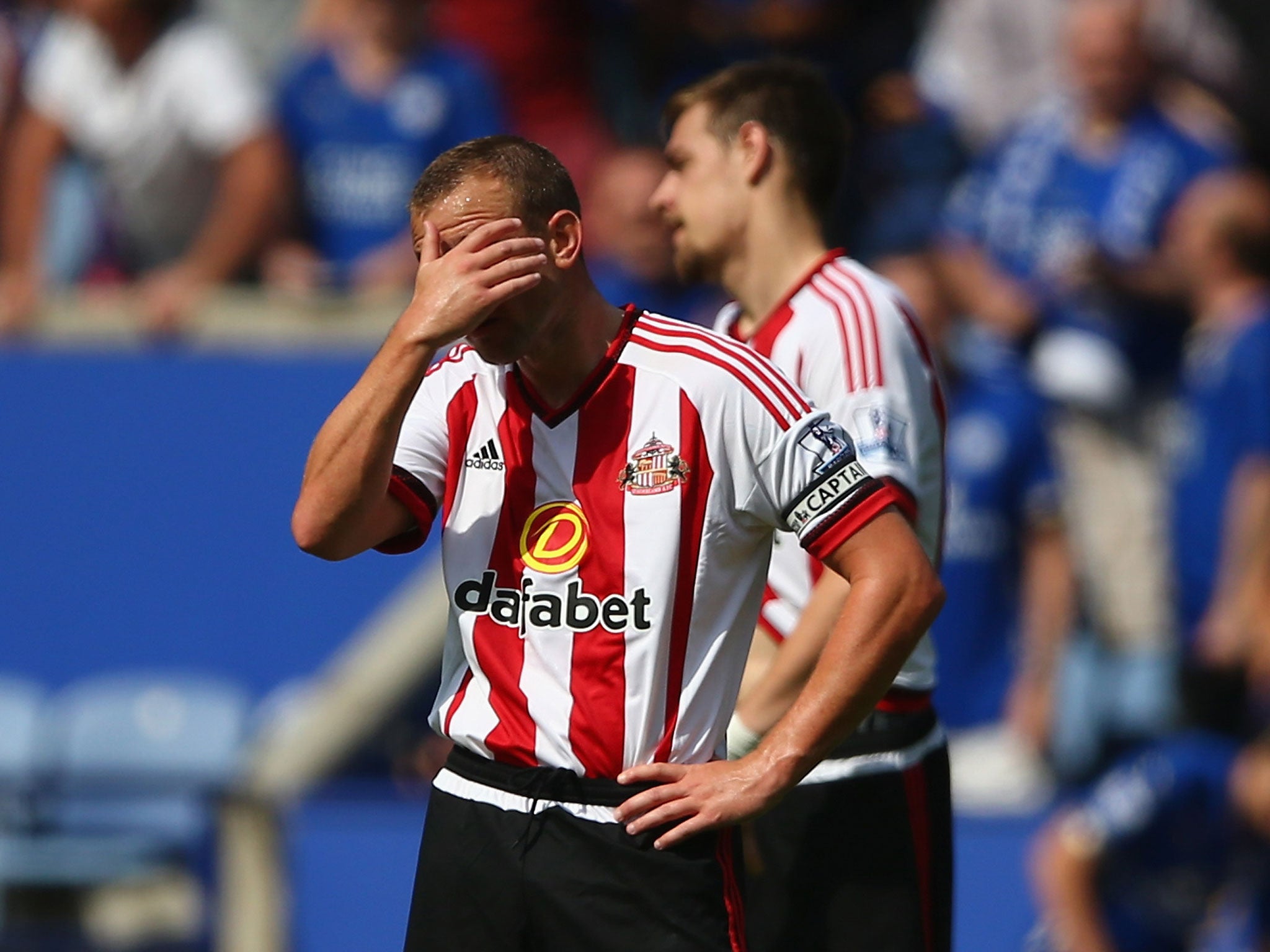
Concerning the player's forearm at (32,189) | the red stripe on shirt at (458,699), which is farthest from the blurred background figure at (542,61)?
the red stripe on shirt at (458,699)

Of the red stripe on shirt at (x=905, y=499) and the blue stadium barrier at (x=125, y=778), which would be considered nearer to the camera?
the red stripe on shirt at (x=905, y=499)

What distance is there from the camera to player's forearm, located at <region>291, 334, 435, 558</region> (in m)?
2.68

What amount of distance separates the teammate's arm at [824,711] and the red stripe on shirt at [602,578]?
9 centimetres

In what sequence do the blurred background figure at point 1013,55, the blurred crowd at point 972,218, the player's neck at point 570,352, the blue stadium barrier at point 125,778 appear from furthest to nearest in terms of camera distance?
the blurred background figure at point 1013,55, the blurred crowd at point 972,218, the blue stadium barrier at point 125,778, the player's neck at point 570,352

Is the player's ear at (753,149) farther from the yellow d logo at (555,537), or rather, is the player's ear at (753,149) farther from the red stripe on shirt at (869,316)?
the yellow d logo at (555,537)

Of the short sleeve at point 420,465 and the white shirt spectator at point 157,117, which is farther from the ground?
the white shirt spectator at point 157,117

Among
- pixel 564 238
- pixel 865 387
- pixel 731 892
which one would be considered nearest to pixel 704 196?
pixel 865 387

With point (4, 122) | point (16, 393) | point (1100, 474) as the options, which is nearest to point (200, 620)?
point (16, 393)

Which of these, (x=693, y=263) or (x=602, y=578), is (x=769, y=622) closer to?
(x=693, y=263)

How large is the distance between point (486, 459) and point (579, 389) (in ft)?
0.63

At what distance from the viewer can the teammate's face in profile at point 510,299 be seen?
273 cm

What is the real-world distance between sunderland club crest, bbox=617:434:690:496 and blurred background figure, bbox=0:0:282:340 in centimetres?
500

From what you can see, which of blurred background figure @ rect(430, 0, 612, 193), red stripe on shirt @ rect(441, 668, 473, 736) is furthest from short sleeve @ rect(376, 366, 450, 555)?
blurred background figure @ rect(430, 0, 612, 193)

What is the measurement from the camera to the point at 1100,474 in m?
7.31
